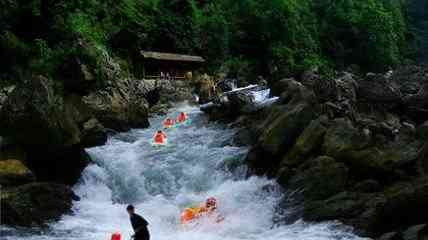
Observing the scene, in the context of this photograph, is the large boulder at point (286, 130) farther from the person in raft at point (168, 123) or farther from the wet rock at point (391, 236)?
the person in raft at point (168, 123)

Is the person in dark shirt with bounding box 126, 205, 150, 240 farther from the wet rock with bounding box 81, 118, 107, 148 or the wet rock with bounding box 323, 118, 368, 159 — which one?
the wet rock with bounding box 81, 118, 107, 148

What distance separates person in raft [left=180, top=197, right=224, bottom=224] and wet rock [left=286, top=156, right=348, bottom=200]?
2.14m

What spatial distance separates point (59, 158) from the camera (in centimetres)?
1653

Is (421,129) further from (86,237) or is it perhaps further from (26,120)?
(26,120)

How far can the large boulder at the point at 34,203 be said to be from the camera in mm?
13086

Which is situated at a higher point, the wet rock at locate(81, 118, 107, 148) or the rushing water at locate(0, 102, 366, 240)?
the wet rock at locate(81, 118, 107, 148)

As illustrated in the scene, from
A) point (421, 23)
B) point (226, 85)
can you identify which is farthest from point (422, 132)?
point (421, 23)

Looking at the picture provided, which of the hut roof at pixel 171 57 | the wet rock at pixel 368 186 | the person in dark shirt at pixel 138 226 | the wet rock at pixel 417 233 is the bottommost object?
the wet rock at pixel 368 186

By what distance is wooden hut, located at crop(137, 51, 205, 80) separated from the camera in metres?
39.9

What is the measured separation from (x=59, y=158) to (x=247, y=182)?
550 cm

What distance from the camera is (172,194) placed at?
1675 cm

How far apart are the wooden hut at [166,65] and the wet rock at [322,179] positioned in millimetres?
25230

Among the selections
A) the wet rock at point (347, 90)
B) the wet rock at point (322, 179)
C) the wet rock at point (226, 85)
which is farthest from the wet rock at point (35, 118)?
the wet rock at point (226, 85)

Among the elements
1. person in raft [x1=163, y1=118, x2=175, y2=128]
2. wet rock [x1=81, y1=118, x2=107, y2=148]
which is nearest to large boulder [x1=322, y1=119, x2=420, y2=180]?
wet rock [x1=81, y1=118, x2=107, y2=148]
